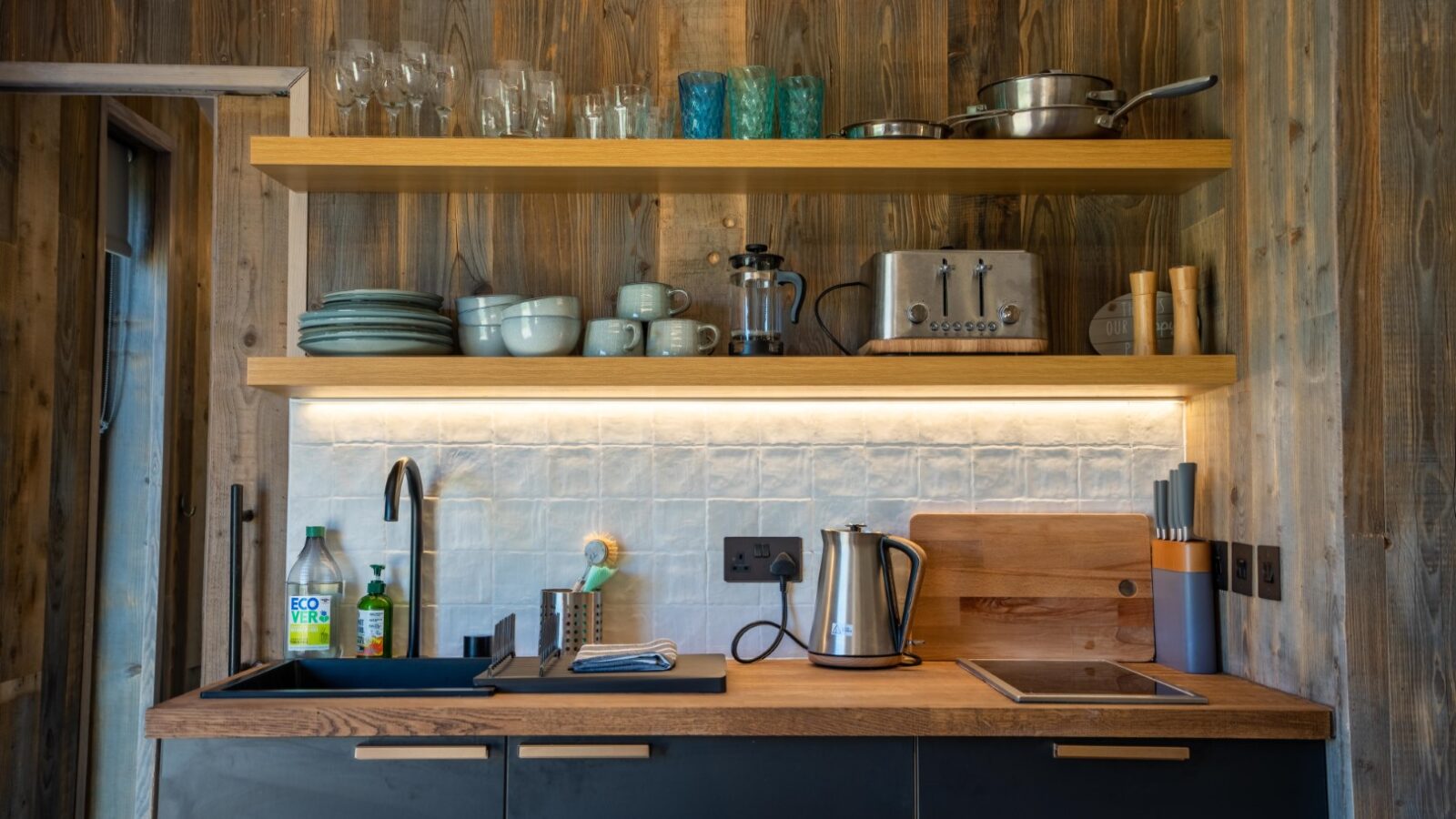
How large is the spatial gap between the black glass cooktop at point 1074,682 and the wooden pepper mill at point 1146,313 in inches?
24.5

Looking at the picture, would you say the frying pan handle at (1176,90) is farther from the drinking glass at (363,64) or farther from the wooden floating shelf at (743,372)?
the drinking glass at (363,64)

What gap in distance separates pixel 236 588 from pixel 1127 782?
1.69 m

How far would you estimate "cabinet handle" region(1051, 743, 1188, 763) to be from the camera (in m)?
1.84

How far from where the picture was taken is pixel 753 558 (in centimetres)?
242

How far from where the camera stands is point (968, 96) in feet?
8.14

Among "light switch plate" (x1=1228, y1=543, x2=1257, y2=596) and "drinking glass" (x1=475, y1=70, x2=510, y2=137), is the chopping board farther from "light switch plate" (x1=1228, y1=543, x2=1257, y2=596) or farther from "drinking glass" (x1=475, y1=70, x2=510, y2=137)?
"drinking glass" (x1=475, y1=70, x2=510, y2=137)

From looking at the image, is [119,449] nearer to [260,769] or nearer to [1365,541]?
[260,769]

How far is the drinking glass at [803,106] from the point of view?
2.31 meters

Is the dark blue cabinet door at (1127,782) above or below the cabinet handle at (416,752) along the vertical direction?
below

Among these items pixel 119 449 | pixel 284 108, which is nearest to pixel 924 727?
pixel 284 108

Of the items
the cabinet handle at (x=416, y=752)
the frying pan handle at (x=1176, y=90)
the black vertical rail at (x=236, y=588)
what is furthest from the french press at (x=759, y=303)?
the black vertical rail at (x=236, y=588)

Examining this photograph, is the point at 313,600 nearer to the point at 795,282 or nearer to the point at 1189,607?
the point at 795,282

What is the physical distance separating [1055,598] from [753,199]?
3.45 feet

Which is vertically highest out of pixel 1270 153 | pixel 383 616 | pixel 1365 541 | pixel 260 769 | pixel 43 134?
pixel 43 134
